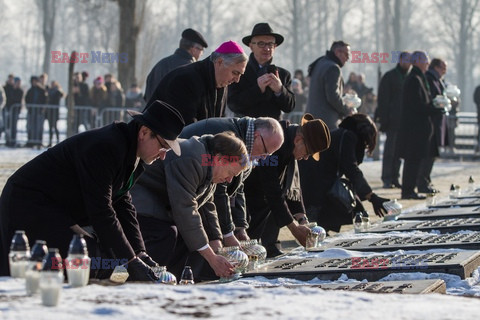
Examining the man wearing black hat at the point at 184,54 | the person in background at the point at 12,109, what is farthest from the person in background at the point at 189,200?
the person in background at the point at 12,109

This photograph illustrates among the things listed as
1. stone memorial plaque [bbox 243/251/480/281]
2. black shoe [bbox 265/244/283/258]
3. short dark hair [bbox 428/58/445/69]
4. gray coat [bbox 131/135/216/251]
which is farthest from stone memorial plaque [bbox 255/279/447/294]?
short dark hair [bbox 428/58/445/69]

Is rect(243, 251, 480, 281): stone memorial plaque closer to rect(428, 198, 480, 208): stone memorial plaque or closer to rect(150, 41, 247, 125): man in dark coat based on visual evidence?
rect(150, 41, 247, 125): man in dark coat

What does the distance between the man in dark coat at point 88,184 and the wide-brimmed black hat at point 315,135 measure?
275 cm

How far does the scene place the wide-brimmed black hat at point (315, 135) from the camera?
9.09 meters

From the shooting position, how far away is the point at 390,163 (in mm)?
18156

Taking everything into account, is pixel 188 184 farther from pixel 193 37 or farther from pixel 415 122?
pixel 415 122

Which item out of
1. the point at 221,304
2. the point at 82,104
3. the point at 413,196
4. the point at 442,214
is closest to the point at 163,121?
the point at 221,304

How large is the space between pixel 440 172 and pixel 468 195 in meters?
8.57

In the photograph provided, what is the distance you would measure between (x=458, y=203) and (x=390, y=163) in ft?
17.7

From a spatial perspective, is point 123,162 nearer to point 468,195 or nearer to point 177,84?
point 177,84

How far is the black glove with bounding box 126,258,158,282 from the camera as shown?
644 centimetres

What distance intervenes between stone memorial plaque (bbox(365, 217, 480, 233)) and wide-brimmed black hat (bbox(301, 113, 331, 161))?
1.30 metres

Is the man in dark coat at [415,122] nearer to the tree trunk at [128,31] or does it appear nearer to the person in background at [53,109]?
the tree trunk at [128,31]

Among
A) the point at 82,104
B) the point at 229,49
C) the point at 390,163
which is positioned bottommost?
the point at 390,163
